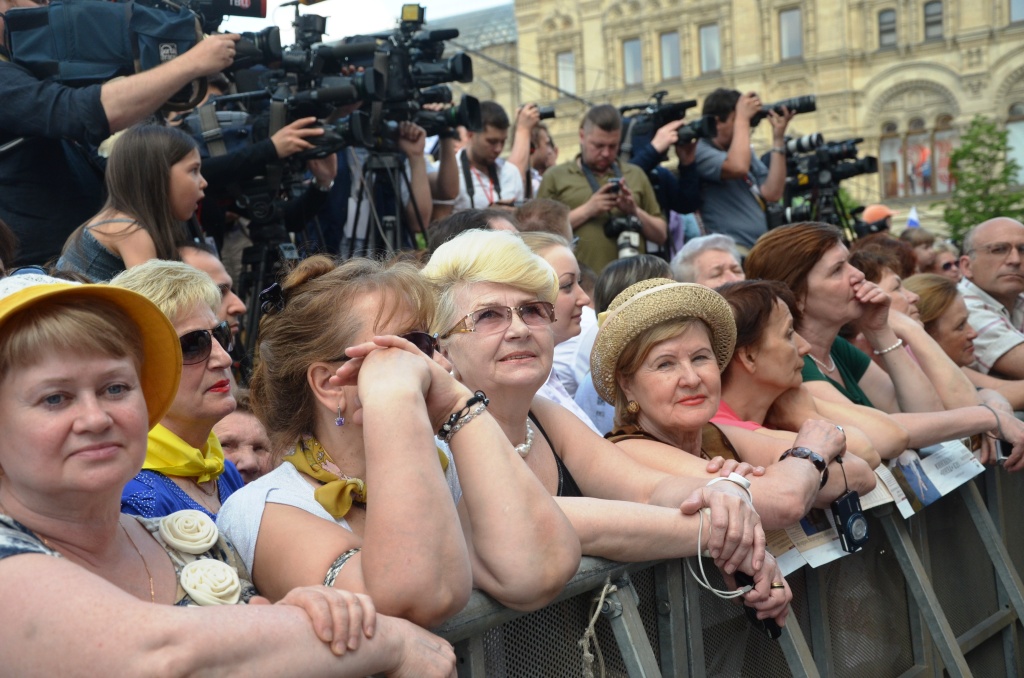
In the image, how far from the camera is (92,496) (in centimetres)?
190

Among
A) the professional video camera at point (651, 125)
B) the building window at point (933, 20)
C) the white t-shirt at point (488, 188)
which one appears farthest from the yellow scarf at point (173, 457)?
the building window at point (933, 20)

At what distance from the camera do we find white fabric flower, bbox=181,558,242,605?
2.04 metres

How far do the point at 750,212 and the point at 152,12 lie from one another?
471 centimetres

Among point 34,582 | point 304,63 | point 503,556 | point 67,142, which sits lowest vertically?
point 503,556

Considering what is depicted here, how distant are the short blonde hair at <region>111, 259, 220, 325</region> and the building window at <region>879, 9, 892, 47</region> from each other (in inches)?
1437

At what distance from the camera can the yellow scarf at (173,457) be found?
2881 millimetres

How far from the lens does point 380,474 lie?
6.88 feet

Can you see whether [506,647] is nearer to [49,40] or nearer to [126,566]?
[126,566]

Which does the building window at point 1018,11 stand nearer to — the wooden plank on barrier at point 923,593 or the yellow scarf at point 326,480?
the wooden plank on barrier at point 923,593

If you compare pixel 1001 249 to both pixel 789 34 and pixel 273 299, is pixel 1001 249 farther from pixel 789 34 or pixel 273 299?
pixel 789 34

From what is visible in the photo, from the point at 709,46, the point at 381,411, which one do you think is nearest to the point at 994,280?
the point at 381,411

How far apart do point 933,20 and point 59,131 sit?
35861mm

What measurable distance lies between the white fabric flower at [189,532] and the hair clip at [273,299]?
1.85 feet

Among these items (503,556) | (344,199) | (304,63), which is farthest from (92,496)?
(344,199)
